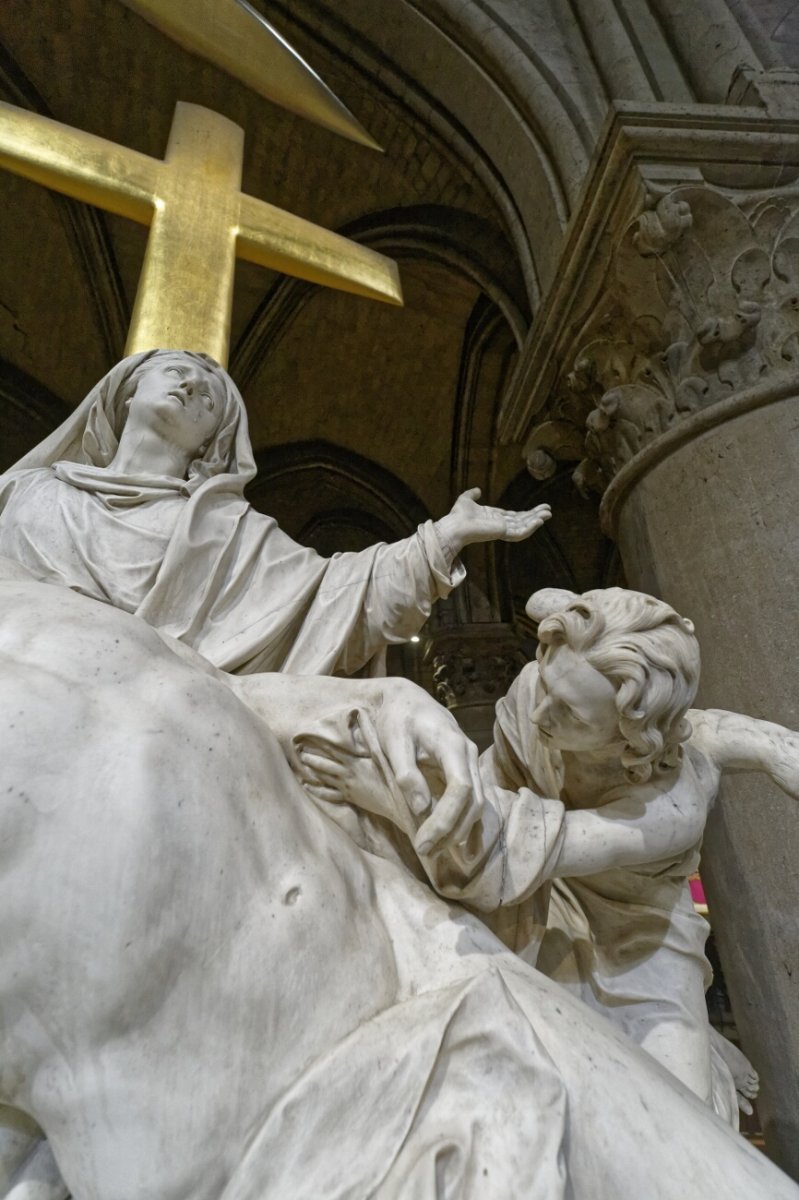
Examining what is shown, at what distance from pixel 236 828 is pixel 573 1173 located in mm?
425

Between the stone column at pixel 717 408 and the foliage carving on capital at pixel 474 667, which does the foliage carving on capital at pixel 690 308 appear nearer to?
the stone column at pixel 717 408

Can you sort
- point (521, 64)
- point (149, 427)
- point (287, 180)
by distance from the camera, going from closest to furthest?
point (149, 427) → point (521, 64) → point (287, 180)

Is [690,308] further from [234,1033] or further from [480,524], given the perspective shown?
[234,1033]

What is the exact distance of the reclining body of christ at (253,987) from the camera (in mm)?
738

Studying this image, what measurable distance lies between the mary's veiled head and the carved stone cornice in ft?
3.81

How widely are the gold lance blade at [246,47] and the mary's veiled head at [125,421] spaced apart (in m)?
1.53

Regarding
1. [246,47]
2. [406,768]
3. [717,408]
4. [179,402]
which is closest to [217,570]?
[179,402]

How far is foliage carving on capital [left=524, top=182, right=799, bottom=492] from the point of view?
268 cm

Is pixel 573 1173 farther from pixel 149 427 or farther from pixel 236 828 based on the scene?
pixel 149 427

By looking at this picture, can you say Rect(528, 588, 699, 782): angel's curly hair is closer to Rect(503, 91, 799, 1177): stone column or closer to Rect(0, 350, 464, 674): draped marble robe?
Rect(0, 350, 464, 674): draped marble robe

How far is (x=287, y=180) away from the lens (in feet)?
22.4

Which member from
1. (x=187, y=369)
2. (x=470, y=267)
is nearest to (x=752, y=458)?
(x=187, y=369)

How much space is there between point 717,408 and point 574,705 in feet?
6.09

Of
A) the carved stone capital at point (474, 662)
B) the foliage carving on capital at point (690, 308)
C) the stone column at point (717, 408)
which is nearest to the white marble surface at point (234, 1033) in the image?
the stone column at point (717, 408)
